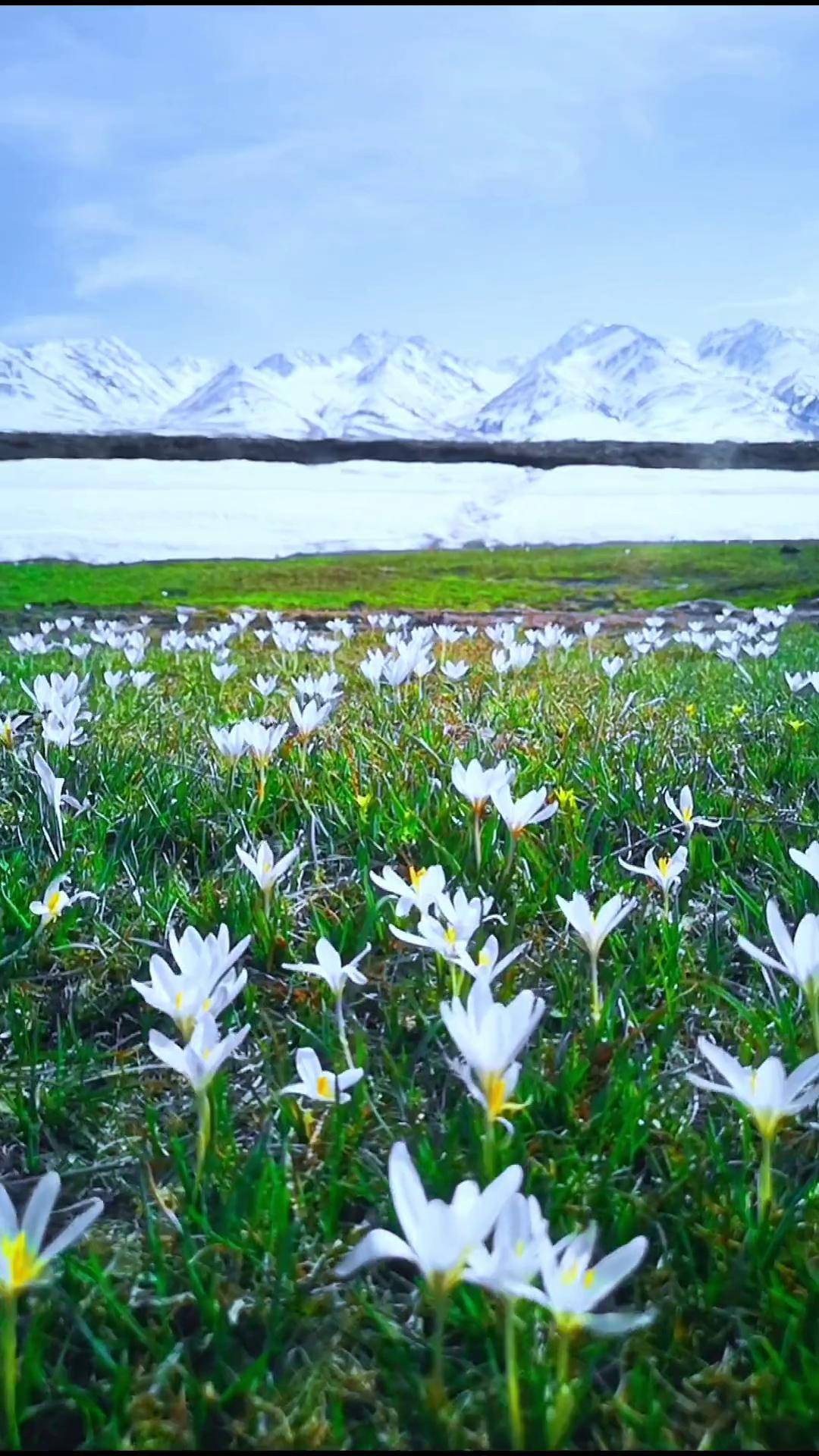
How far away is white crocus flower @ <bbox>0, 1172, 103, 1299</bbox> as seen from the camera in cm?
50

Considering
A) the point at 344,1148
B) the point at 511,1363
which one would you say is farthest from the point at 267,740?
the point at 511,1363

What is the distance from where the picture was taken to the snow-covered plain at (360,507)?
4324mm

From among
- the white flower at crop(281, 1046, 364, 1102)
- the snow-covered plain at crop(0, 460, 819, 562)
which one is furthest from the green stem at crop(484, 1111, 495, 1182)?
the snow-covered plain at crop(0, 460, 819, 562)

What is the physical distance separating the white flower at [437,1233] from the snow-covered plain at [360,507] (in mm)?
3840

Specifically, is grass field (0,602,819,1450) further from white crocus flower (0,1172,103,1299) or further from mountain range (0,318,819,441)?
mountain range (0,318,819,441)

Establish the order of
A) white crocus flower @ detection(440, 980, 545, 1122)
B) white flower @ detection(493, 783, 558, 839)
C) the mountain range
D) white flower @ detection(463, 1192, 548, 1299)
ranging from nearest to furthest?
white flower @ detection(463, 1192, 548, 1299)
white crocus flower @ detection(440, 980, 545, 1122)
white flower @ detection(493, 783, 558, 839)
the mountain range

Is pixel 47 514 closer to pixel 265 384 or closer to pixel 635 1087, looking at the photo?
pixel 265 384

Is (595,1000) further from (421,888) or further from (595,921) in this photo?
(421,888)

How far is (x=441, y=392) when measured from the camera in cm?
485

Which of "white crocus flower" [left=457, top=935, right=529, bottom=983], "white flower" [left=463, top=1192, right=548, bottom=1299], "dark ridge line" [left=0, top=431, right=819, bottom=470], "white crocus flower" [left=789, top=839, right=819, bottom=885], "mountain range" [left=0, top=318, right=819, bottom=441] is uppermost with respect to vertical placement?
"mountain range" [left=0, top=318, right=819, bottom=441]

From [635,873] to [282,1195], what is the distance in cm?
75

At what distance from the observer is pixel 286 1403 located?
580 mm

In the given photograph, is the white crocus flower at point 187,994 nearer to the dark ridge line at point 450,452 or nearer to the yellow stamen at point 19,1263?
the yellow stamen at point 19,1263

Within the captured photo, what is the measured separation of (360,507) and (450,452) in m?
0.75
